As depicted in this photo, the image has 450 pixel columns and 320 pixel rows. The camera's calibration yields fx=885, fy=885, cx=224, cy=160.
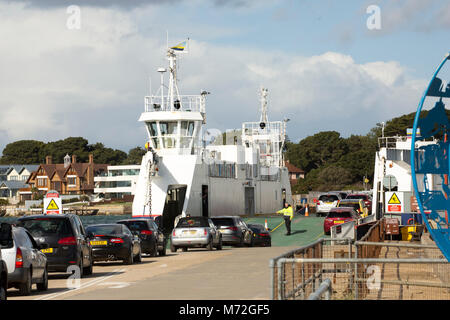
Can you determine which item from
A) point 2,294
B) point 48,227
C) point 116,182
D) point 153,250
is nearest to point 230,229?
point 153,250

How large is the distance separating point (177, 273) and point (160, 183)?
36831 millimetres

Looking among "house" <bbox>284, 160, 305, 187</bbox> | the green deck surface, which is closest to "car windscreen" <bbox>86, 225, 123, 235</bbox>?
the green deck surface

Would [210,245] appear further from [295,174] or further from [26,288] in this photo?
[295,174]

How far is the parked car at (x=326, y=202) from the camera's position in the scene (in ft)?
207

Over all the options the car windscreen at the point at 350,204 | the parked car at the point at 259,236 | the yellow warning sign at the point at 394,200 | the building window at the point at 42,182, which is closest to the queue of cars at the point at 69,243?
the parked car at the point at 259,236

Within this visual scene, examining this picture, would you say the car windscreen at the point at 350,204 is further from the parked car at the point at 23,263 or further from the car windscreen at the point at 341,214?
the parked car at the point at 23,263

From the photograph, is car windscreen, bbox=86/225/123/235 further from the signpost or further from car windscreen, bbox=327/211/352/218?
car windscreen, bbox=327/211/352/218

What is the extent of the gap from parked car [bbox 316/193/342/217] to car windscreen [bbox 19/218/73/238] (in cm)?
4224

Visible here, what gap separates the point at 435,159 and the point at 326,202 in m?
52.1

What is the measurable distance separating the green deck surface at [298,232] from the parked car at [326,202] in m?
2.73

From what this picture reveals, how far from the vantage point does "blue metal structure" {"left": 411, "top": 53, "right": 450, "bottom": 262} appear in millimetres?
11445
